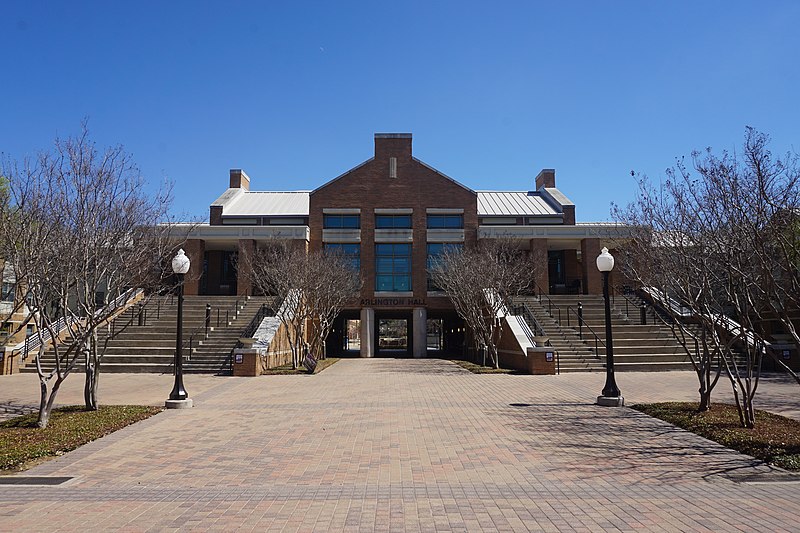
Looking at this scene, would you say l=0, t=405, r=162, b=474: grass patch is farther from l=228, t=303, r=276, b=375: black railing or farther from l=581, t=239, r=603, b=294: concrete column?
l=581, t=239, r=603, b=294: concrete column

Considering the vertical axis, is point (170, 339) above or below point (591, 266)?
below

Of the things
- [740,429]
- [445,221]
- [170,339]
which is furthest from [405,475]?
[445,221]

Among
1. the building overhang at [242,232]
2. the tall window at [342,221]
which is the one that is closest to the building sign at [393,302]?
the tall window at [342,221]

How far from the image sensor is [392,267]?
1455 inches

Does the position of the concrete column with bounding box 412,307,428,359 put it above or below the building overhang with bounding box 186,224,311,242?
below

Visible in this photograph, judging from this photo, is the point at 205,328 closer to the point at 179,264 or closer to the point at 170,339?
the point at 170,339

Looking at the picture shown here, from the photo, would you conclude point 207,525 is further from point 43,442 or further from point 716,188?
point 716,188

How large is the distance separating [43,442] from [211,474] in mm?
3638

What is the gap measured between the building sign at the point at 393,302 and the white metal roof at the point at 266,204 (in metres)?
8.99

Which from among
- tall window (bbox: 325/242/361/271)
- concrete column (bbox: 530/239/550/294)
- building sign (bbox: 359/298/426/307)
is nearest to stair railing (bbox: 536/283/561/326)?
concrete column (bbox: 530/239/550/294)

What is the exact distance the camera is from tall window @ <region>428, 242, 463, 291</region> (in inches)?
1423

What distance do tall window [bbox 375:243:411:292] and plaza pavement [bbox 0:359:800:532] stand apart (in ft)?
78.4

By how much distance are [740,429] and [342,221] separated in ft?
98.7

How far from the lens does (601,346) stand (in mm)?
24109
